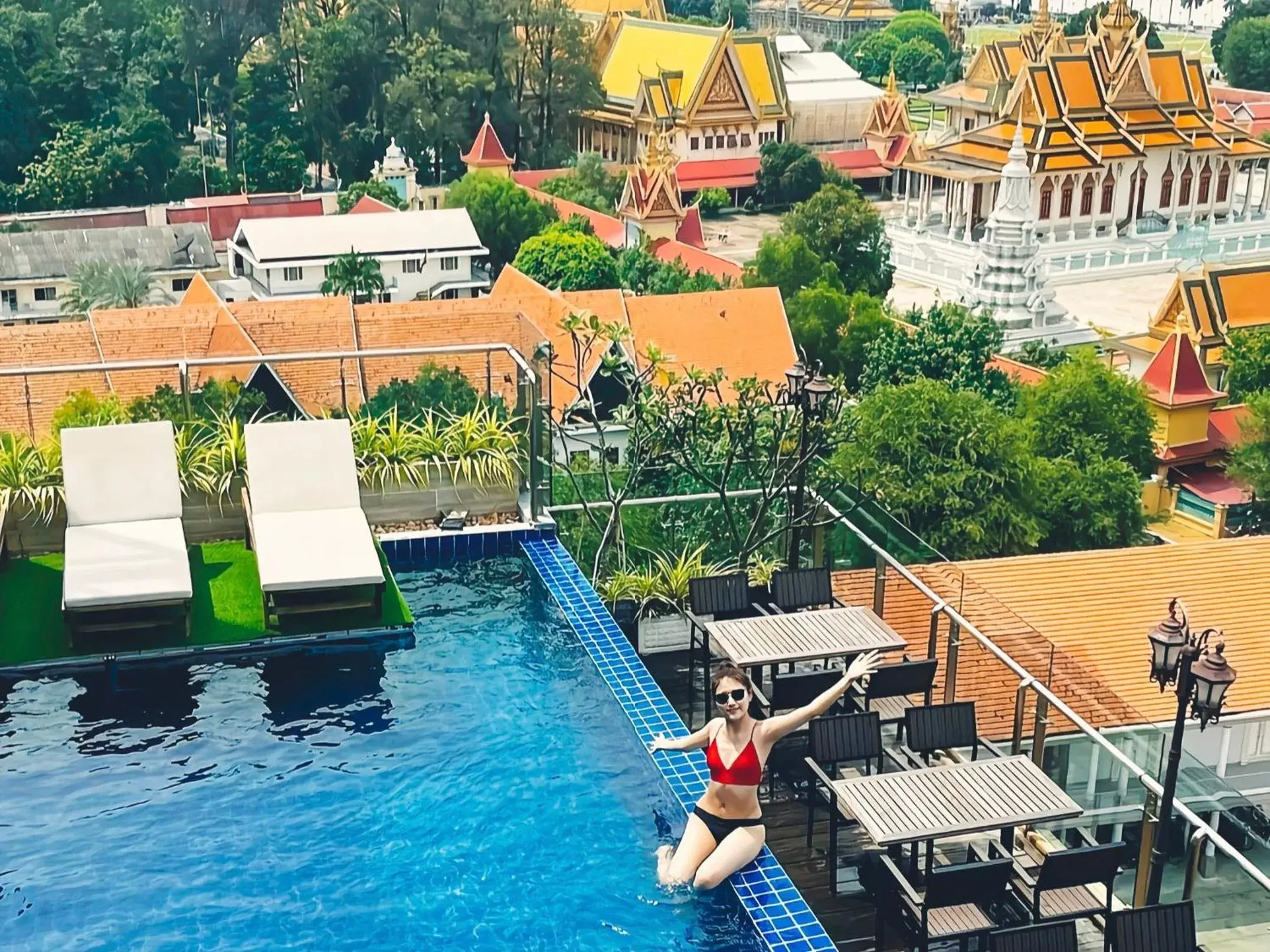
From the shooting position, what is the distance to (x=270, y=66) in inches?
1732

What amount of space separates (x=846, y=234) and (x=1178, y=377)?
11.0 m

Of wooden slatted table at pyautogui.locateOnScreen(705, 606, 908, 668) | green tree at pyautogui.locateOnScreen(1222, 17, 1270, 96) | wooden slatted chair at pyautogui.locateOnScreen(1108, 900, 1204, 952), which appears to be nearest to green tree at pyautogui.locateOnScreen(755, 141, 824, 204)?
green tree at pyautogui.locateOnScreen(1222, 17, 1270, 96)

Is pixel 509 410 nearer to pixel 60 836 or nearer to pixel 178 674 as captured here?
pixel 178 674

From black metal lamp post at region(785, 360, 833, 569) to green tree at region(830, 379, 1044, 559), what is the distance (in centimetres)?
501

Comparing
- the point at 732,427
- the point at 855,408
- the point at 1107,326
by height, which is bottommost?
the point at 1107,326

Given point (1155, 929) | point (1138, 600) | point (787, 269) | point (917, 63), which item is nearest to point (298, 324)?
point (787, 269)

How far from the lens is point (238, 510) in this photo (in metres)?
8.77

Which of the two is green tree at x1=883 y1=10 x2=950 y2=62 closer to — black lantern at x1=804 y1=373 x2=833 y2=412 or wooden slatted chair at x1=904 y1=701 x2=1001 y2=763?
black lantern at x1=804 y1=373 x2=833 y2=412

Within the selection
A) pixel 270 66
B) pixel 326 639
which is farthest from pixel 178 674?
pixel 270 66

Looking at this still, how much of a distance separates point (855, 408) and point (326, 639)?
305 inches

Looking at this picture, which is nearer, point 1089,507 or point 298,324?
point 1089,507

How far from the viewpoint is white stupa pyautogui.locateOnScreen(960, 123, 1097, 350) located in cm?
2948

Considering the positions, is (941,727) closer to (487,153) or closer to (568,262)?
(568,262)

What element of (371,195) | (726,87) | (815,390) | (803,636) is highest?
(815,390)
